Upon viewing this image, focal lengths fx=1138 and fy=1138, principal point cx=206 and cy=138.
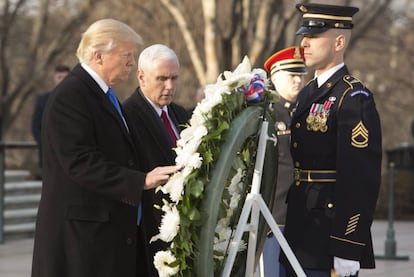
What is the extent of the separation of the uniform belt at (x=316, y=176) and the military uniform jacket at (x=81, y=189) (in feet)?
2.54

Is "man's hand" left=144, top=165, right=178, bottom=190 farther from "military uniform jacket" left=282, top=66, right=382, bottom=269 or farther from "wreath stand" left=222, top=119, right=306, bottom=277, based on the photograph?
"military uniform jacket" left=282, top=66, right=382, bottom=269

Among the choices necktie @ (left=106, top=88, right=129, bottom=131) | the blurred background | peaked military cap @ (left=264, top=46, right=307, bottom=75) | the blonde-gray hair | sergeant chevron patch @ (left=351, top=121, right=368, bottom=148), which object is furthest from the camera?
the blurred background

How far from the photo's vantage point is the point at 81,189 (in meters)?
5.42

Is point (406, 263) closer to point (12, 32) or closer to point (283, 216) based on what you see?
point (283, 216)

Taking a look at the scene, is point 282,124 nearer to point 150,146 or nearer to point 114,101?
point 150,146

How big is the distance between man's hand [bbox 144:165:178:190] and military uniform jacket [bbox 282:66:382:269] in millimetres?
709

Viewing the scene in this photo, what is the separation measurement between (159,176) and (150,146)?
1.06 metres

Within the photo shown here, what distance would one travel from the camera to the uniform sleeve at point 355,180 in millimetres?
5254

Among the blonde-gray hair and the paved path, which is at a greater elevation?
the blonde-gray hair

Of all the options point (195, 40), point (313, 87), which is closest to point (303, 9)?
point (313, 87)

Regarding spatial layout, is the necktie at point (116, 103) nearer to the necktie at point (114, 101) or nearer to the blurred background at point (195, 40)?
the necktie at point (114, 101)

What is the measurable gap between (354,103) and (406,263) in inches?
269

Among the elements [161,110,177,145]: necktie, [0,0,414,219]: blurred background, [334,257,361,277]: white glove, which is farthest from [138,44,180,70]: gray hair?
[0,0,414,219]: blurred background

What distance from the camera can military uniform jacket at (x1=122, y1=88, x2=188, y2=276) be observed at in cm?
592
